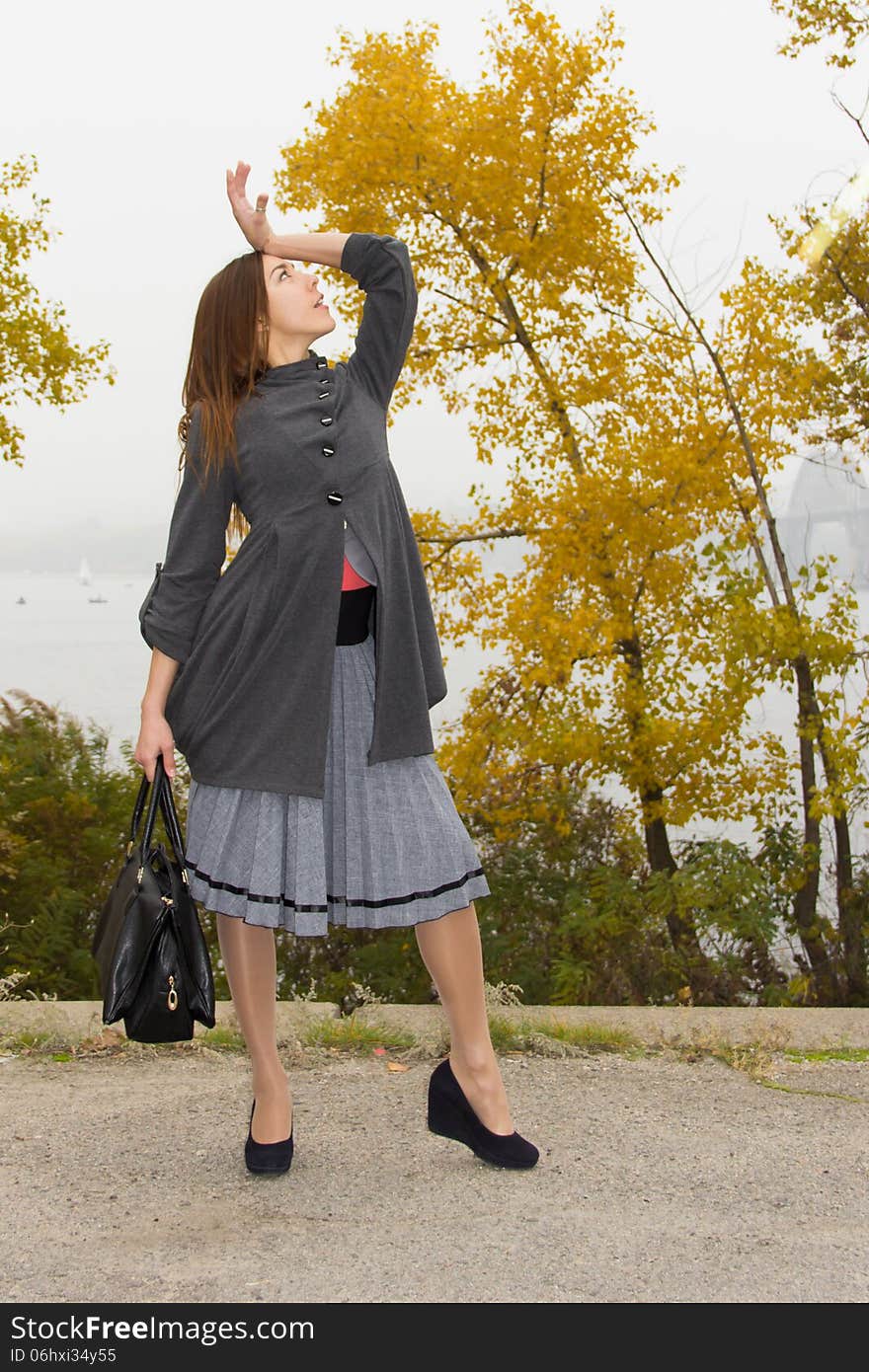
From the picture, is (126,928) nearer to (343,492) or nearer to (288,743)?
(288,743)

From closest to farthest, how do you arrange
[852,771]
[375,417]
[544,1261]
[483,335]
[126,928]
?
[544,1261], [126,928], [375,417], [852,771], [483,335]

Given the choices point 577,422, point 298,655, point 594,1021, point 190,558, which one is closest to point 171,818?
point 298,655

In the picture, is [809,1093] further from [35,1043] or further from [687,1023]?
[35,1043]

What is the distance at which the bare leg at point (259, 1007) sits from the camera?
2.72m

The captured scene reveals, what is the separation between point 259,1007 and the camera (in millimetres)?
2752

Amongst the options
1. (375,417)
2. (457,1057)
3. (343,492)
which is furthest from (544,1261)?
(375,417)

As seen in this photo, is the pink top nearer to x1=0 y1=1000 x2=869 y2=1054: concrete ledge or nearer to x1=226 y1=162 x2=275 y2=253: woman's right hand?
x1=226 y1=162 x2=275 y2=253: woman's right hand

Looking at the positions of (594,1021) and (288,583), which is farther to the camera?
(594,1021)

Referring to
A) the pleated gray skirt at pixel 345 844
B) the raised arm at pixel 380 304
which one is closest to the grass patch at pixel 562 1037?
the pleated gray skirt at pixel 345 844

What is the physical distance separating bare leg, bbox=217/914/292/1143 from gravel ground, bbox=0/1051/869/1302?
14 cm

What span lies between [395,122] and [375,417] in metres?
5.75

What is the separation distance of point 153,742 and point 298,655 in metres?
0.34

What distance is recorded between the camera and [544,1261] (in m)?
2.41

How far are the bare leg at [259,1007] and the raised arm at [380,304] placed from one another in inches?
46.7
